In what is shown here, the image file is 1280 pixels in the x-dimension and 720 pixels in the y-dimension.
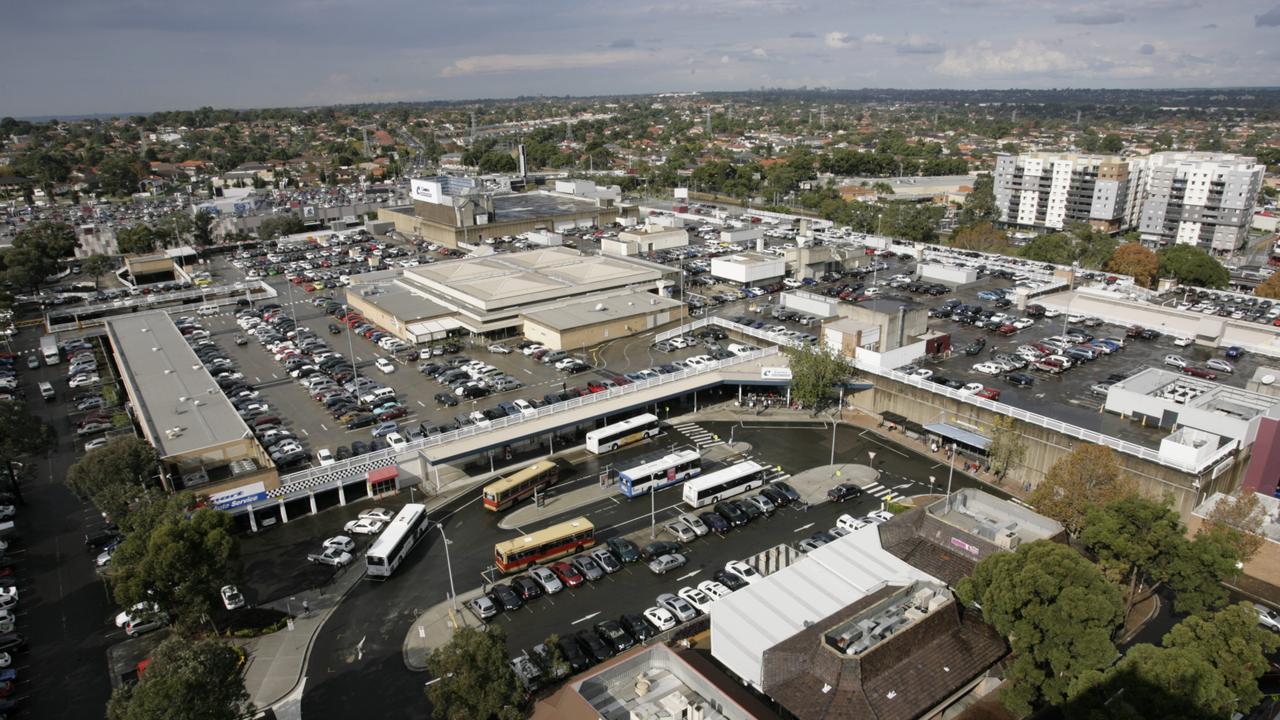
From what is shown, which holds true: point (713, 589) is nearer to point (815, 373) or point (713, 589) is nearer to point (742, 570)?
point (742, 570)

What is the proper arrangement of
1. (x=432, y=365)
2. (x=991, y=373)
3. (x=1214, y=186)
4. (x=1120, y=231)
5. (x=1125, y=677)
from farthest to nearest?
(x=1120, y=231) < (x=1214, y=186) < (x=432, y=365) < (x=991, y=373) < (x=1125, y=677)

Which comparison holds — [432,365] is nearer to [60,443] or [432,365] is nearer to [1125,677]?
[60,443]

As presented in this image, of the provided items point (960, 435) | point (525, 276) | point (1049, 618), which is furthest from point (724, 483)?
point (525, 276)

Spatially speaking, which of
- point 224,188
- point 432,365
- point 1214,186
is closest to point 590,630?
point 432,365

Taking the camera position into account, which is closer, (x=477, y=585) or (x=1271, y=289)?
(x=477, y=585)

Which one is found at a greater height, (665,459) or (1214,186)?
(1214,186)

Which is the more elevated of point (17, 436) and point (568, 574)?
point (17, 436)

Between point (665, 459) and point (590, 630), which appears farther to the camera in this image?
point (665, 459)
